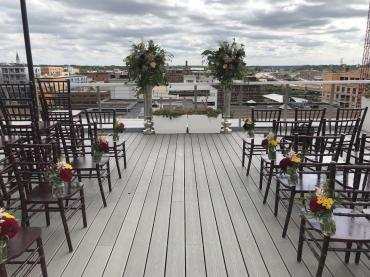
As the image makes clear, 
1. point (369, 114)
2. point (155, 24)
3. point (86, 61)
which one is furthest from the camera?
point (86, 61)

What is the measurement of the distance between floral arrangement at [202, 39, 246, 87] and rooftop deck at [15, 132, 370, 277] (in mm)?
2476

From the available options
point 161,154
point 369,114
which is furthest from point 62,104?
point 369,114

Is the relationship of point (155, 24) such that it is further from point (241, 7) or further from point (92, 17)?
point (241, 7)

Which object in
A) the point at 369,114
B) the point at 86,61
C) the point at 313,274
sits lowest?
the point at 313,274

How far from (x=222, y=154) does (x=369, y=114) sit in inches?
143

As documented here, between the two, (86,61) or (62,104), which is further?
Answer: (86,61)

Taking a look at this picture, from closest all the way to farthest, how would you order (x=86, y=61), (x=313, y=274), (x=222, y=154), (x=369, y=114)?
1. (x=313, y=274)
2. (x=222, y=154)
3. (x=369, y=114)
4. (x=86, y=61)

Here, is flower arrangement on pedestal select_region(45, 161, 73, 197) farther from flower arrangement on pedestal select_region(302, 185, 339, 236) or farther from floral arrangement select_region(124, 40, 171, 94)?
floral arrangement select_region(124, 40, 171, 94)

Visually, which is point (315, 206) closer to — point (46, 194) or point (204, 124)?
point (46, 194)

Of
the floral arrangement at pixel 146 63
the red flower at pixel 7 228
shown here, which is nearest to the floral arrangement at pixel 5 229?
the red flower at pixel 7 228

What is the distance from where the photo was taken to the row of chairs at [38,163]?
2126 millimetres

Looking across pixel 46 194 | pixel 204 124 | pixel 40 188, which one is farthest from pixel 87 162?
pixel 204 124

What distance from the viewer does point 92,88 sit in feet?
20.9

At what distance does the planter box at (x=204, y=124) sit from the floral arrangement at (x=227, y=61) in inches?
33.0
